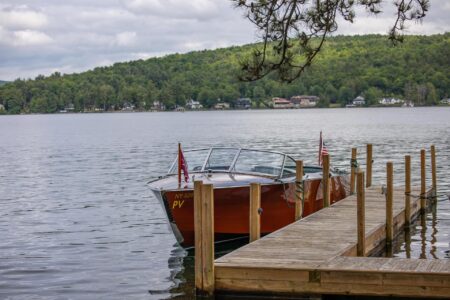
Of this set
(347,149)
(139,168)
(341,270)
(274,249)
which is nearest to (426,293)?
(341,270)

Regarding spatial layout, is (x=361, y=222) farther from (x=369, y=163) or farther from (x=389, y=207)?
(x=369, y=163)

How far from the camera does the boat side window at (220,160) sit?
61.0 feet

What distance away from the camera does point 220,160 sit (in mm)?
18703

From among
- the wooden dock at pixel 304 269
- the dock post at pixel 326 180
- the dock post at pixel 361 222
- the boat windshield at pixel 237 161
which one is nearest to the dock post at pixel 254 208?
the wooden dock at pixel 304 269

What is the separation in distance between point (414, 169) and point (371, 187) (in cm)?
1571

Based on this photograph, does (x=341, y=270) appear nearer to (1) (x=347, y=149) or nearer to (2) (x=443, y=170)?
(2) (x=443, y=170)

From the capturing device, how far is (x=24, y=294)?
15.1 metres

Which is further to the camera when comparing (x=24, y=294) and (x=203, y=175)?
(x=203, y=175)

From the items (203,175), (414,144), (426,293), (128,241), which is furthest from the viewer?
(414,144)

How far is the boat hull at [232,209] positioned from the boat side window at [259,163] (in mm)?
643

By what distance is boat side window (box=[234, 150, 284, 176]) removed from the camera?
1845cm

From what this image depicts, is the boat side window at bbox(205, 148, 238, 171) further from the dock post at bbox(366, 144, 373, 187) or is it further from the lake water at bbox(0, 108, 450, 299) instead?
the dock post at bbox(366, 144, 373, 187)

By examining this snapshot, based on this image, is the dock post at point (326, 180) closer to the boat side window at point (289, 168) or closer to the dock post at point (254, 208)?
the boat side window at point (289, 168)

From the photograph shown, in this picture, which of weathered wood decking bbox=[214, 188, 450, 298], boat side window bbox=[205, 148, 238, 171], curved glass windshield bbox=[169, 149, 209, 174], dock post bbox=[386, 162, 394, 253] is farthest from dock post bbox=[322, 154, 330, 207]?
weathered wood decking bbox=[214, 188, 450, 298]
